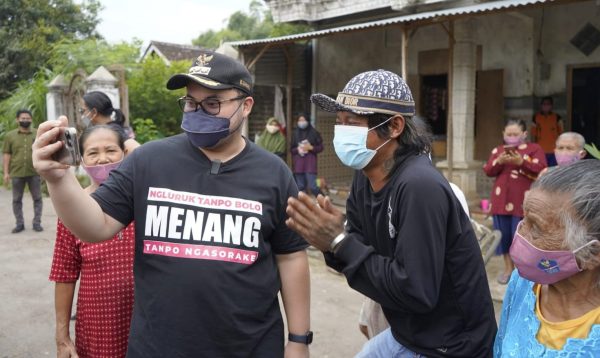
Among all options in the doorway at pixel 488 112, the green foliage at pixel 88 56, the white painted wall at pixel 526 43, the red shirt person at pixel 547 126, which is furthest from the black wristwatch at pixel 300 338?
the green foliage at pixel 88 56

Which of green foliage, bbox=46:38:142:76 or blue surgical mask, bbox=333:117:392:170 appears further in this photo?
green foliage, bbox=46:38:142:76

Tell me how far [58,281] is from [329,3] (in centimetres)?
1013

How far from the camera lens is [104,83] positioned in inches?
387

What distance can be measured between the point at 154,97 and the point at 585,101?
882cm

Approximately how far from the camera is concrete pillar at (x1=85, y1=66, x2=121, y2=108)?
9.77m

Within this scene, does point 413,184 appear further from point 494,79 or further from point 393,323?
point 494,79

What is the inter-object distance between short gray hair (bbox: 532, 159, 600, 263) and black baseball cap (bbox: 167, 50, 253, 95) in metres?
1.16

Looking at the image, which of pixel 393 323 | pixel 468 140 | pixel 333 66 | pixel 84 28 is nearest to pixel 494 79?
pixel 468 140

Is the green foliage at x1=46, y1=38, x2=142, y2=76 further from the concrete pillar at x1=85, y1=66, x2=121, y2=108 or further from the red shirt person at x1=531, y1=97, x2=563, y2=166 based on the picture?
the red shirt person at x1=531, y1=97, x2=563, y2=166

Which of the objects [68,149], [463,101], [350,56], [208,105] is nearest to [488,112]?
[463,101]

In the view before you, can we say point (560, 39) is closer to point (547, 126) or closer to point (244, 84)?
point (547, 126)

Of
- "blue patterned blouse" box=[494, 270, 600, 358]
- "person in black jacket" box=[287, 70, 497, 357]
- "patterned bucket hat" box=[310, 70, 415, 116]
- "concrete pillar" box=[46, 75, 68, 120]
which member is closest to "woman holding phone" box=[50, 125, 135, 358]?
"person in black jacket" box=[287, 70, 497, 357]

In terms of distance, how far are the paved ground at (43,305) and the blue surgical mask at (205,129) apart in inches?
103

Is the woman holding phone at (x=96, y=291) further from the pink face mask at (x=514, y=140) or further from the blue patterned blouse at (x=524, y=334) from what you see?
the pink face mask at (x=514, y=140)
